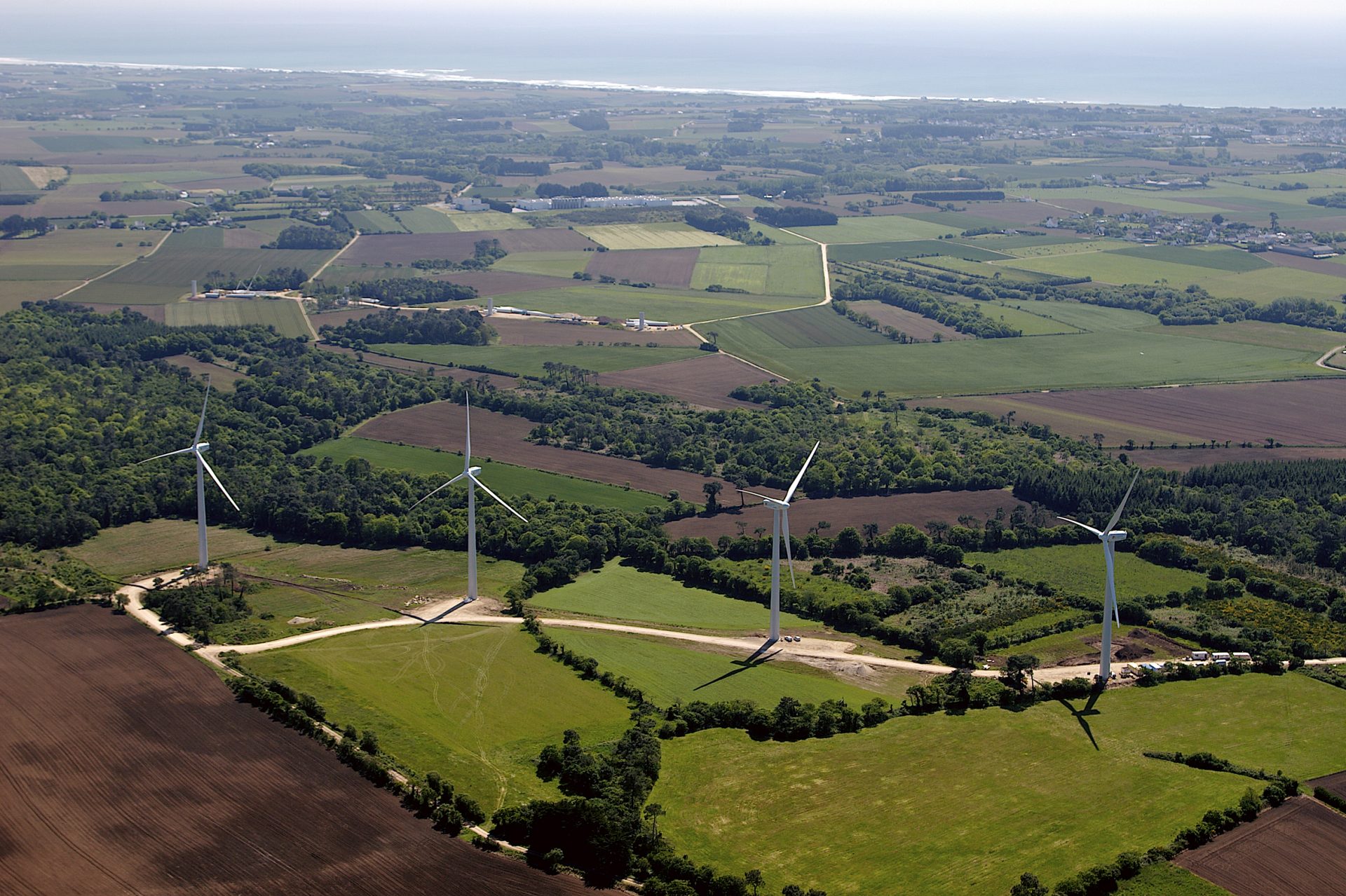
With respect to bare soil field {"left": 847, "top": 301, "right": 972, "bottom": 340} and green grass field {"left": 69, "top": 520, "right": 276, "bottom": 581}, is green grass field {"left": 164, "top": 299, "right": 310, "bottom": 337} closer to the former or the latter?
green grass field {"left": 69, "top": 520, "right": 276, "bottom": 581}

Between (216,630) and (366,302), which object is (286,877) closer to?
(216,630)

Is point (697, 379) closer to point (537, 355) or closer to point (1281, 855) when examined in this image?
point (537, 355)

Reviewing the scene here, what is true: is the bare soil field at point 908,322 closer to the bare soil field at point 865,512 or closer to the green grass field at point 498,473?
the bare soil field at point 865,512

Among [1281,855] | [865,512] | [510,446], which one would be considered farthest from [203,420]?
[1281,855]

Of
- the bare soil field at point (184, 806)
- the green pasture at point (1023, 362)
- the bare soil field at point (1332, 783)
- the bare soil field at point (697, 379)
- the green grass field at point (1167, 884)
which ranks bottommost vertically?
the bare soil field at point (184, 806)

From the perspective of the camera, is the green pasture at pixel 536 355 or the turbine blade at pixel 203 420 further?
the green pasture at pixel 536 355

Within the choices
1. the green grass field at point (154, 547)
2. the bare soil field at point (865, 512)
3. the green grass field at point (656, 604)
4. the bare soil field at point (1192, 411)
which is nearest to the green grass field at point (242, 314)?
the green grass field at point (154, 547)

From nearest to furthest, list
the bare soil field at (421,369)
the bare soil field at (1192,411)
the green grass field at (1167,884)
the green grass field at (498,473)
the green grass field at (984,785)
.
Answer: the green grass field at (1167,884) < the green grass field at (984,785) < the green grass field at (498,473) < the bare soil field at (1192,411) < the bare soil field at (421,369)
